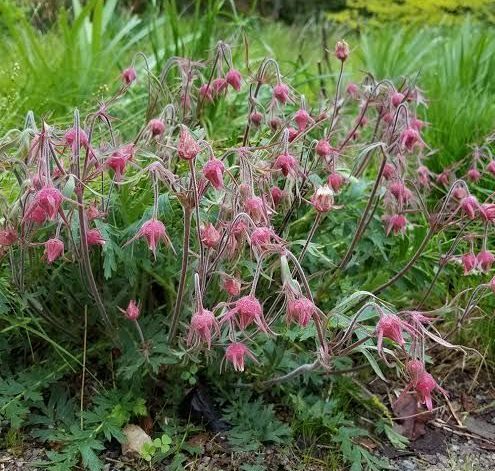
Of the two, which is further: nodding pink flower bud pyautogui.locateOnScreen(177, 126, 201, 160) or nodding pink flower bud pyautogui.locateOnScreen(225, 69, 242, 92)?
nodding pink flower bud pyautogui.locateOnScreen(225, 69, 242, 92)

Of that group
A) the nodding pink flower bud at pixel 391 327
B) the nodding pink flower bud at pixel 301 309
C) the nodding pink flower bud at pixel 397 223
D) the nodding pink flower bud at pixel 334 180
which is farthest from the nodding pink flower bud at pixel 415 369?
the nodding pink flower bud at pixel 397 223

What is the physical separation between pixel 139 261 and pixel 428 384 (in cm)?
85

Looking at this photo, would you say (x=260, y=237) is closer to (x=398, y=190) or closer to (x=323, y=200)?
(x=323, y=200)

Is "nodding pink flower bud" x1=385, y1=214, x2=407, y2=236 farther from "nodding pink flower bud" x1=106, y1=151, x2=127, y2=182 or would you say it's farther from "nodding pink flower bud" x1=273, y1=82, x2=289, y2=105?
"nodding pink flower bud" x1=106, y1=151, x2=127, y2=182

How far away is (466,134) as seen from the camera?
3352 mm

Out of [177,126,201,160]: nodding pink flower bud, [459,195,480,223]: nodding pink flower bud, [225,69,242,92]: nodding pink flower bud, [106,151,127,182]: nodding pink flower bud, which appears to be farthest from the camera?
[225,69,242,92]: nodding pink flower bud

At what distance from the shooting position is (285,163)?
187cm

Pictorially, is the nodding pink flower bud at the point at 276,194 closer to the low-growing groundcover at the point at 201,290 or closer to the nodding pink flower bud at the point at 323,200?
the low-growing groundcover at the point at 201,290

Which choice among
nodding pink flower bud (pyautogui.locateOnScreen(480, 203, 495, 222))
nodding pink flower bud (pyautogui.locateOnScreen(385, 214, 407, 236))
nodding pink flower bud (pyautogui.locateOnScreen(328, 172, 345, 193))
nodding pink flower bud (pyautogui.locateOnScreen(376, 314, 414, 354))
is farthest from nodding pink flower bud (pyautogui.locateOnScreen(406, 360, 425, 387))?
nodding pink flower bud (pyautogui.locateOnScreen(385, 214, 407, 236))

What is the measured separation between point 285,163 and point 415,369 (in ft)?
1.89

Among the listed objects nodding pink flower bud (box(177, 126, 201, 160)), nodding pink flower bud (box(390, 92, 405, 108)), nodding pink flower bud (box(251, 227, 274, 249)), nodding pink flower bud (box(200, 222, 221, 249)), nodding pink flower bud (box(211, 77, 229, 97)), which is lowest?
nodding pink flower bud (box(200, 222, 221, 249))

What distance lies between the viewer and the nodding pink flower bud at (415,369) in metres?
1.63

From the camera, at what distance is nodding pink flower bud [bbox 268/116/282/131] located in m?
2.26

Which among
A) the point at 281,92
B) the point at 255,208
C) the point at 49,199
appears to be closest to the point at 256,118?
the point at 281,92
